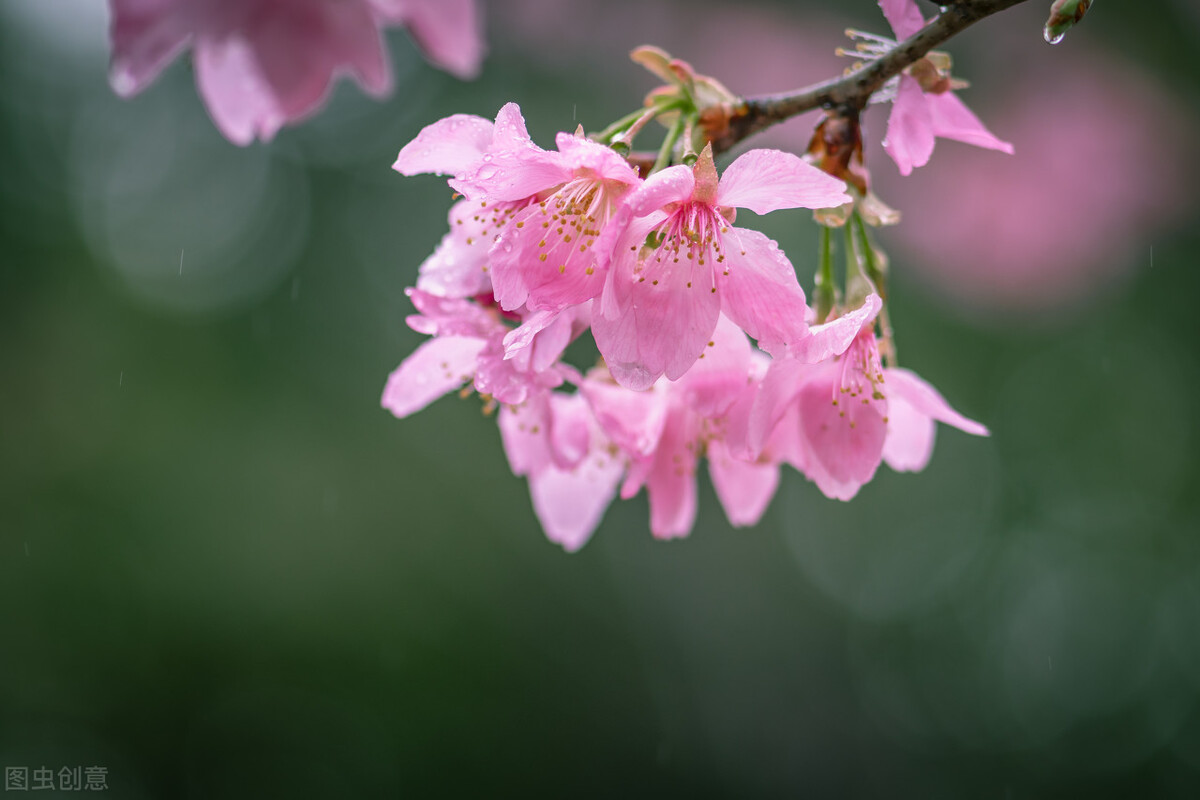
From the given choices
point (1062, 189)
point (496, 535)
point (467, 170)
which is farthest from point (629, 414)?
point (496, 535)

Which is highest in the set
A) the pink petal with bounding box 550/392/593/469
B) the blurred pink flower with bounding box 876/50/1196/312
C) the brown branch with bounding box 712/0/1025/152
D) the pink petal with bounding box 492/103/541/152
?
the blurred pink flower with bounding box 876/50/1196/312

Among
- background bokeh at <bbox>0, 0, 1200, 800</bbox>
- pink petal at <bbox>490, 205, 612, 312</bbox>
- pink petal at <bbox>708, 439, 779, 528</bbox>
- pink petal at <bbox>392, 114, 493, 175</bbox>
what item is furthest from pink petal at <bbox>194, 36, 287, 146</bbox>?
background bokeh at <bbox>0, 0, 1200, 800</bbox>

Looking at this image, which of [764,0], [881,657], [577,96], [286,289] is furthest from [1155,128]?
[286,289]

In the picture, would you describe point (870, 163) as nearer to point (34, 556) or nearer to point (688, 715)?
point (688, 715)

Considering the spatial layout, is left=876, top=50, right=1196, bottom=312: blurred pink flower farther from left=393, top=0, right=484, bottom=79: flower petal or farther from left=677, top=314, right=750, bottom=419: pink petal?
left=393, top=0, right=484, bottom=79: flower petal

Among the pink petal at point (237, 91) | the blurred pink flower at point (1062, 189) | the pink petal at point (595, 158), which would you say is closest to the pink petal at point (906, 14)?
the pink petal at point (595, 158)

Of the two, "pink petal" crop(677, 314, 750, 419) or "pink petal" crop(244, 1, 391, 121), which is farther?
"pink petal" crop(677, 314, 750, 419)
